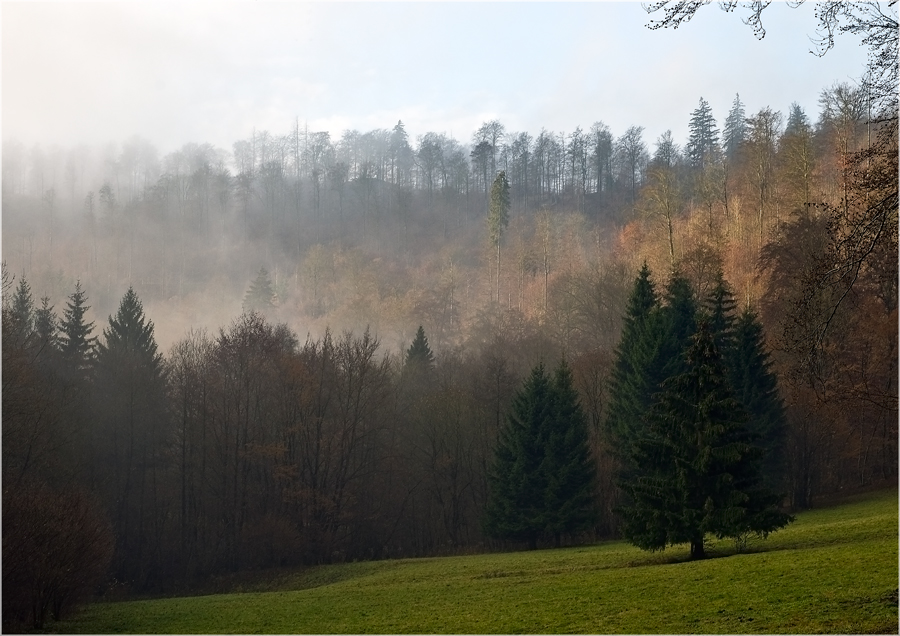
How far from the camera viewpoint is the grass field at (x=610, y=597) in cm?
1452

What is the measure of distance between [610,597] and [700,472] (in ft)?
22.0

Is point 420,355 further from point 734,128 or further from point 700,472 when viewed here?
point 734,128

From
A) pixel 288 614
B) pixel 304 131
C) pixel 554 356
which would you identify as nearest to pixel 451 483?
pixel 554 356

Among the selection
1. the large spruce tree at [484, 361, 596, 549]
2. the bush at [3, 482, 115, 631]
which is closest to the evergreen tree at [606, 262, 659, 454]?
the large spruce tree at [484, 361, 596, 549]

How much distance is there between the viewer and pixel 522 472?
39.5 m

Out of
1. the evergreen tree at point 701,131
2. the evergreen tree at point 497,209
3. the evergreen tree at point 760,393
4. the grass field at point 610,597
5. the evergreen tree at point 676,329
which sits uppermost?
the evergreen tree at point 701,131

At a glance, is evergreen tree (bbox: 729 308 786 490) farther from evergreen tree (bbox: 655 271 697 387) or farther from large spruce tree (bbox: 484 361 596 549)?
large spruce tree (bbox: 484 361 596 549)

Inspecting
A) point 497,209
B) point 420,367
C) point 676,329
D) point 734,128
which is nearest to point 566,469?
point 676,329

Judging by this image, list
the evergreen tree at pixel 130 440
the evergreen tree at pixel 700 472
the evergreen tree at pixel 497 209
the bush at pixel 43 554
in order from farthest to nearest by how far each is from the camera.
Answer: the evergreen tree at pixel 497 209 < the evergreen tree at pixel 130 440 < the evergreen tree at pixel 700 472 < the bush at pixel 43 554

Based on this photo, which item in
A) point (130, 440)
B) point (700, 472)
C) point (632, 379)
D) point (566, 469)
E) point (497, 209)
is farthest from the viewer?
point (497, 209)

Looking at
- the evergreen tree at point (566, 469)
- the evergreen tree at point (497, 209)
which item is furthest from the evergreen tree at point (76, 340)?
the evergreen tree at point (497, 209)

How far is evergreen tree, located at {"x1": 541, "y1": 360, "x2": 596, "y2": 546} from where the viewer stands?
37969 mm

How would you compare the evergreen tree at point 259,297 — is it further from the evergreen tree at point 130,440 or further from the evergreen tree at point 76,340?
the evergreen tree at point 130,440

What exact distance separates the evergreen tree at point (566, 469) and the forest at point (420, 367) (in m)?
1.01
